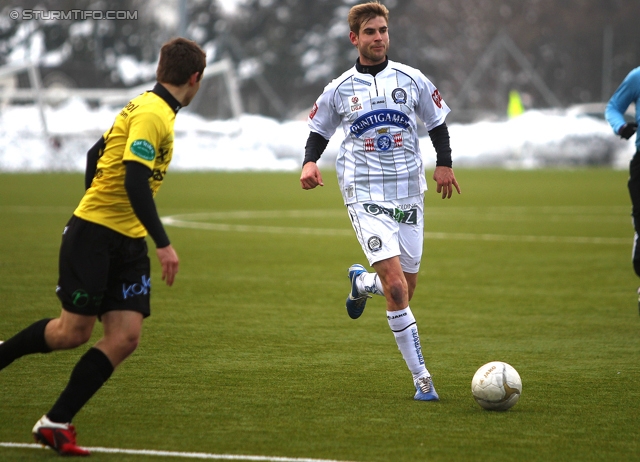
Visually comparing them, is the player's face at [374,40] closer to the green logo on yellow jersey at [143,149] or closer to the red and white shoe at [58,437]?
the green logo on yellow jersey at [143,149]

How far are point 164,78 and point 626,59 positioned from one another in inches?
2358

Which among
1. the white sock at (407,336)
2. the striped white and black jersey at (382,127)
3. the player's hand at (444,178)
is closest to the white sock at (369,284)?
the white sock at (407,336)

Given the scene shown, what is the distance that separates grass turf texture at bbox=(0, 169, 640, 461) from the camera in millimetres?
5570

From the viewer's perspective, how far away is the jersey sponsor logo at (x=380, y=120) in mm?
6816

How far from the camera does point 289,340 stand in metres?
8.48

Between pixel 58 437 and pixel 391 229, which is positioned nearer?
pixel 58 437

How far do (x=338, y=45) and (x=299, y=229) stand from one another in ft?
158

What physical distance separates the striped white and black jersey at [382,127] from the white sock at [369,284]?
666 millimetres

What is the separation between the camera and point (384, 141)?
22.5 ft

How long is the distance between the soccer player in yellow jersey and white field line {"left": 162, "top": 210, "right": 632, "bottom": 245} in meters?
11.7

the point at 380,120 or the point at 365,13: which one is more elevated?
the point at 365,13

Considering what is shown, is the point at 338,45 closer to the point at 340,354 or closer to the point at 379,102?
the point at 340,354

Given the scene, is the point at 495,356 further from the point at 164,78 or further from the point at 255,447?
the point at 164,78

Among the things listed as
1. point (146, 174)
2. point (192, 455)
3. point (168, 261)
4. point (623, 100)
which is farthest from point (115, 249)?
point (623, 100)
